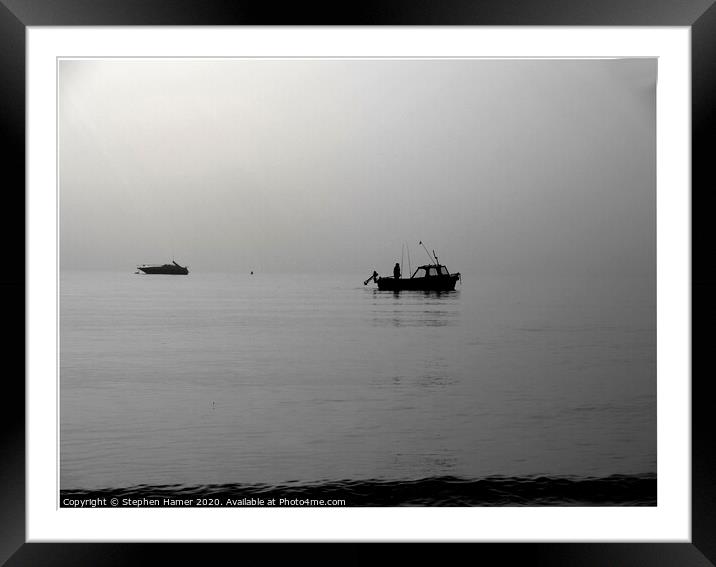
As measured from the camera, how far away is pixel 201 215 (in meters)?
7.62

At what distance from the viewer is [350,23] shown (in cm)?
186

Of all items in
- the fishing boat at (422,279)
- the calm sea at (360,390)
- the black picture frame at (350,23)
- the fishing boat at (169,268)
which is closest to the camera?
the black picture frame at (350,23)

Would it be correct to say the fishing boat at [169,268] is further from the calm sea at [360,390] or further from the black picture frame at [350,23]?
the black picture frame at [350,23]

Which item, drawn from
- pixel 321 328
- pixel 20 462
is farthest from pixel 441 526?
pixel 321 328

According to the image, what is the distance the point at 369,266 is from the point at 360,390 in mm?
2034

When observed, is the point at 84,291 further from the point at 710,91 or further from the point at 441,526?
the point at 710,91

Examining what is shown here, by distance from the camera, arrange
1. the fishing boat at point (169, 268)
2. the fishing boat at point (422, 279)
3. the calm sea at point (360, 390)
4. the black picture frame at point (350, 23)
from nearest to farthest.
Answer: the black picture frame at point (350, 23) → the calm sea at point (360, 390) → the fishing boat at point (422, 279) → the fishing boat at point (169, 268)

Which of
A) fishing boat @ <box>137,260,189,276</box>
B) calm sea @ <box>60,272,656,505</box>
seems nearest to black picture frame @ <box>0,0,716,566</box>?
calm sea @ <box>60,272,656,505</box>

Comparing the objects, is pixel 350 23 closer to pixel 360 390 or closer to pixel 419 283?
pixel 419 283

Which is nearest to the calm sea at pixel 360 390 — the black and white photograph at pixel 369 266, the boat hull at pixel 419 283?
the black and white photograph at pixel 369 266

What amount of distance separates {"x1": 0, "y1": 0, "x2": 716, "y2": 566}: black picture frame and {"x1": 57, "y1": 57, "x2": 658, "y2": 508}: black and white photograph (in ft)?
12.3

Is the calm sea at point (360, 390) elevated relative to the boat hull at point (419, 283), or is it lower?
lower

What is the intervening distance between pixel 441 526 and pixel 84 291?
637 cm

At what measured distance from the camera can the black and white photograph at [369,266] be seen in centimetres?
691
